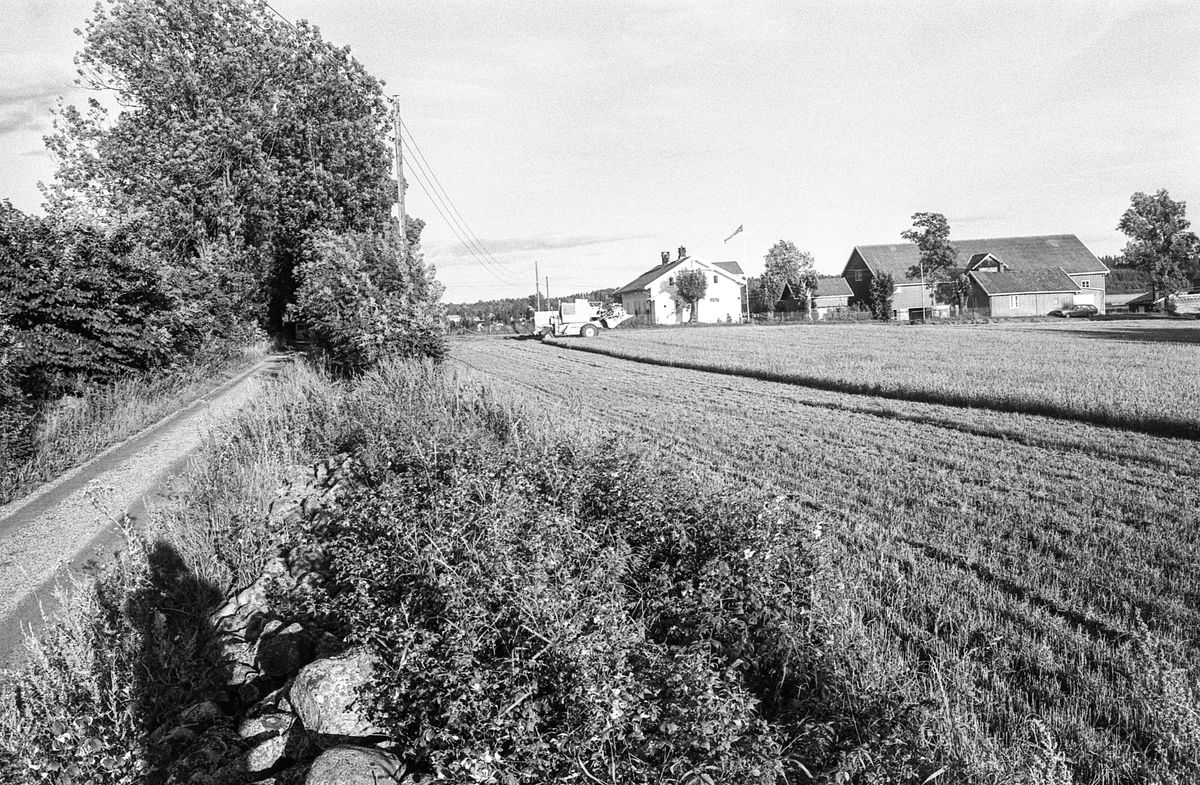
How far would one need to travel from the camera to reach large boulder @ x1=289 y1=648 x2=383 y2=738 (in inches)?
149

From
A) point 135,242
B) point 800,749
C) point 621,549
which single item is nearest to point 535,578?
point 621,549

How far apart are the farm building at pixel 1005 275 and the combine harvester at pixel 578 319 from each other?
2982 cm

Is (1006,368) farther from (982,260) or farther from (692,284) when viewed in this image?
(982,260)

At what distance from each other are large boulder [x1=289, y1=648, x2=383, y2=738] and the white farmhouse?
248ft

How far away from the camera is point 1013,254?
77.7 m

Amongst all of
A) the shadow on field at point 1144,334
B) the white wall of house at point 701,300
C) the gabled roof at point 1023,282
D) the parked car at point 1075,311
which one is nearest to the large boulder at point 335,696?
the shadow on field at point 1144,334

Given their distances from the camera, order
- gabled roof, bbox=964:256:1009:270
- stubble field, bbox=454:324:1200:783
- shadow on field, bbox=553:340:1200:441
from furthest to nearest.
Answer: gabled roof, bbox=964:256:1009:270
shadow on field, bbox=553:340:1200:441
stubble field, bbox=454:324:1200:783

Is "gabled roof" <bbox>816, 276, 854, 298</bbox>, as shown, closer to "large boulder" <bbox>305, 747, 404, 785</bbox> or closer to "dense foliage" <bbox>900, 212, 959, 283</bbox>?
"dense foliage" <bbox>900, 212, 959, 283</bbox>

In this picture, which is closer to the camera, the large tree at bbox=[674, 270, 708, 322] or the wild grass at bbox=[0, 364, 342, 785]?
the wild grass at bbox=[0, 364, 342, 785]

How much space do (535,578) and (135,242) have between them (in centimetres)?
1913

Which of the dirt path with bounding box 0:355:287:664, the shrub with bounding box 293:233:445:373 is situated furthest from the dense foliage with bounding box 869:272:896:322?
the dirt path with bounding box 0:355:287:664

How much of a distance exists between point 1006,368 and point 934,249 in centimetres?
5689

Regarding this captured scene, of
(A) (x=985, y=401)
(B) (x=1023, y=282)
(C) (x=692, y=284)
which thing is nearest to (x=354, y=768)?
(A) (x=985, y=401)

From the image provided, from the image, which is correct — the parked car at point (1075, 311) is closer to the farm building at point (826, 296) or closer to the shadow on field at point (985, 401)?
the farm building at point (826, 296)
